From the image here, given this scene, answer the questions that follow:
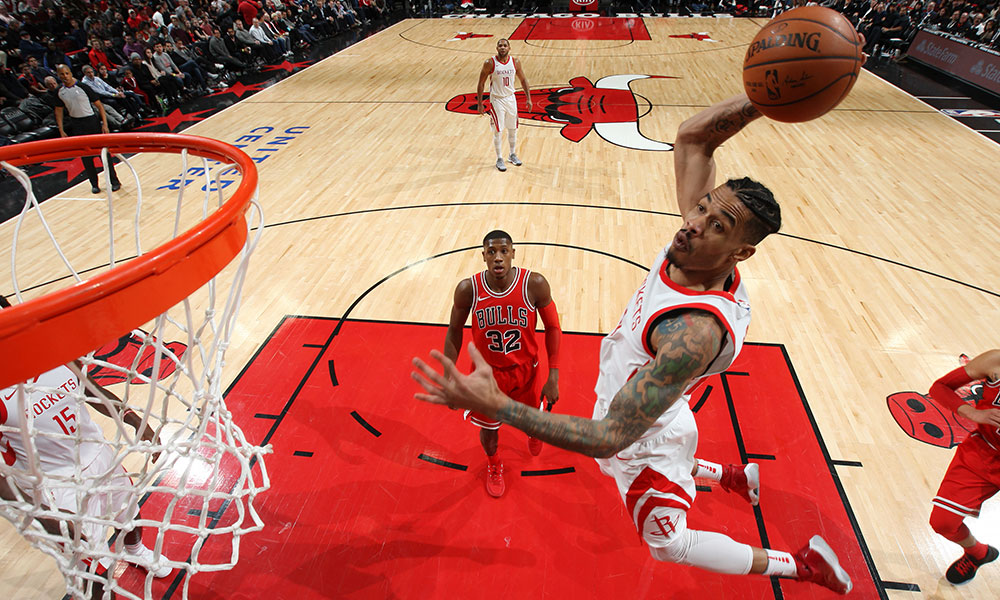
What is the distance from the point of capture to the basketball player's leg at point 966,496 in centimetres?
244

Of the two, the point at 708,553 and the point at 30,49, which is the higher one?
the point at 30,49

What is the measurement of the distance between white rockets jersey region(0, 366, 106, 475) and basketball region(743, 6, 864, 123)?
3.02 meters

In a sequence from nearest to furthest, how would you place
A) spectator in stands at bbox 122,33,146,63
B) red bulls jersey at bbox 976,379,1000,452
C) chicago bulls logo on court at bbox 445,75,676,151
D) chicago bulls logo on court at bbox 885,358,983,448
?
red bulls jersey at bbox 976,379,1000,452 → chicago bulls logo on court at bbox 885,358,983,448 → chicago bulls logo on court at bbox 445,75,676,151 → spectator in stands at bbox 122,33,146,63

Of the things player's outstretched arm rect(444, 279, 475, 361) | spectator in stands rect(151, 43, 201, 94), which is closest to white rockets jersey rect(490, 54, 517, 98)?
player's outstretched arm rect(444, 279, 475, 361)

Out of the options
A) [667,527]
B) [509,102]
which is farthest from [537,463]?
[509,102]

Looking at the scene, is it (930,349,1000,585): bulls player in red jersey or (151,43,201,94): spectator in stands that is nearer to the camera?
(930,349,1000,585): bulls player in red jersey

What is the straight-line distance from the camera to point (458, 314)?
2889 mm

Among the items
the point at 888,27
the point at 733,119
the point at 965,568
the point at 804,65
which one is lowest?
the point at 965,568

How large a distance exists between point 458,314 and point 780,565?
1900 mm

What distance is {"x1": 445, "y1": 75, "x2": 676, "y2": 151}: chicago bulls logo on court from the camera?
835 centimetres

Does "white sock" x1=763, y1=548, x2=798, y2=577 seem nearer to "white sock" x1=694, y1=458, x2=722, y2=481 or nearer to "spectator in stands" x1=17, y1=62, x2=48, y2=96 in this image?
"white sock" x1=694, y1=458, x2=722, y2=481

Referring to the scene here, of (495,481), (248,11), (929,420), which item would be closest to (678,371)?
(495,481)

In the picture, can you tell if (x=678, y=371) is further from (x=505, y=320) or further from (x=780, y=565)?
(x=780, y=565)

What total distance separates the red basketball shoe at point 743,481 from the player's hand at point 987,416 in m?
0.94
